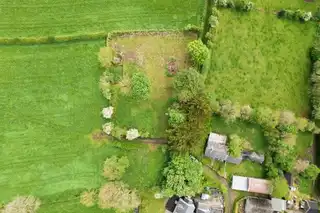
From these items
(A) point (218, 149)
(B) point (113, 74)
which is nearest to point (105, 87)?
(B) point (113, 74)

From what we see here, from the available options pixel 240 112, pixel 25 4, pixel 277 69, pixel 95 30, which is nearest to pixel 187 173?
pixel 240 112

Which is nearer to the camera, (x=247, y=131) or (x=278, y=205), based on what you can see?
(x=278, y=205)

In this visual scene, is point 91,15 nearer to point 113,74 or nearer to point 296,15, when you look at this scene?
point 113,74

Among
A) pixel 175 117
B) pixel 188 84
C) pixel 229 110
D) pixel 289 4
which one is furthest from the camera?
pixel 289 4

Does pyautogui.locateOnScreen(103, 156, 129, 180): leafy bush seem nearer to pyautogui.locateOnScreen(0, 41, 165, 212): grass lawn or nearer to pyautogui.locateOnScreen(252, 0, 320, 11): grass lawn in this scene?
pyautogui.locateOnScreen(0, 41, 165, 212): grass lawn

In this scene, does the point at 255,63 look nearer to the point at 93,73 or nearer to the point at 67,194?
the point at 93,73

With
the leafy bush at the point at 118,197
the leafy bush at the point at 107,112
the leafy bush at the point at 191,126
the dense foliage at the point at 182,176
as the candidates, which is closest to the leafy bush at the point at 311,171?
the dense foliage at the point at 182,176
